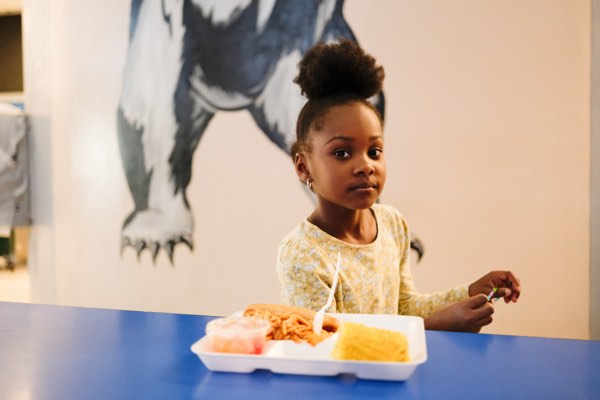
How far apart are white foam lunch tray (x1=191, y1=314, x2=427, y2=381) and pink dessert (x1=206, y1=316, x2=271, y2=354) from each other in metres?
0.01

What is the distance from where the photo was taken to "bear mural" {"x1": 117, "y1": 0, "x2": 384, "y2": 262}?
257cm

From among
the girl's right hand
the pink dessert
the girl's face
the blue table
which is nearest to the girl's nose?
the girl's face

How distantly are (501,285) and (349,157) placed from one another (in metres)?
0.47

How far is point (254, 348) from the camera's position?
76 centimetres

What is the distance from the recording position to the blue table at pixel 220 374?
26.6 inches

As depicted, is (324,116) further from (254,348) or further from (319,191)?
(254,348)

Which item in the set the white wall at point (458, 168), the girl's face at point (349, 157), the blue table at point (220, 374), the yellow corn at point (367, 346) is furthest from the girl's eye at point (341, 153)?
the white wall at point (458, 168)

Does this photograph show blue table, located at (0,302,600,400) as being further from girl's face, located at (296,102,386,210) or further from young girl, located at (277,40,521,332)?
girl's face, located at (296,102,386,210)

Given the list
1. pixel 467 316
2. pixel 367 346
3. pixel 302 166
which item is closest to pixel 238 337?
pixel 367 346

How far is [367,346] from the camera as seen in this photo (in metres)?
0.72

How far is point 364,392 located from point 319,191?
2.55 ft

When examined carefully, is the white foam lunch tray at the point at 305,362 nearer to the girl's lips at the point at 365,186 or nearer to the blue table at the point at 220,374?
the blue table at the point at 220,374

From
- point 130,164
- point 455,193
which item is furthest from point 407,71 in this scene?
point 130,164

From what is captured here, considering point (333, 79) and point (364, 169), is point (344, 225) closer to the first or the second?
point (364, 169)
